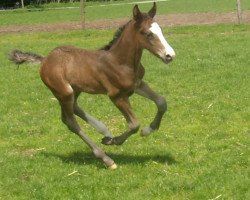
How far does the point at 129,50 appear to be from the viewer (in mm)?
7203

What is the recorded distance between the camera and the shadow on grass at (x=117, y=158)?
7695mm

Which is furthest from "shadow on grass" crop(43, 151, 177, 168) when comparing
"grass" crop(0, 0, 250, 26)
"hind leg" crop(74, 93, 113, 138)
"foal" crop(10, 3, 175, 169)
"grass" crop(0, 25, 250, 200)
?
"grass" crop(0, 0, 250, 26)

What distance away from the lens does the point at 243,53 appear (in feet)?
52.4

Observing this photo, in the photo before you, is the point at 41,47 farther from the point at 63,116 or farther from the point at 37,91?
the point at 63,116

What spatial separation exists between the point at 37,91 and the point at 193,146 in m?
5.79

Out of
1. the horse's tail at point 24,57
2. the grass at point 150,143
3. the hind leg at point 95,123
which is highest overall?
the horse's tail at point 24,57

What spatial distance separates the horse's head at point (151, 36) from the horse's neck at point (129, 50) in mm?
144

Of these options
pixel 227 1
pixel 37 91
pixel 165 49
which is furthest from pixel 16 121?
pixel 227 1

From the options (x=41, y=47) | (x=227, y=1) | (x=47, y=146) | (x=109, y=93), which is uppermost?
(x=109, y=93)

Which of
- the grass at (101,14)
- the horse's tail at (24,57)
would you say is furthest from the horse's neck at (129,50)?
the grass at (101,14)

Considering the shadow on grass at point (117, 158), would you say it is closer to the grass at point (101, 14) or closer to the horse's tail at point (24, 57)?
the horse's tail at point (24, 57)

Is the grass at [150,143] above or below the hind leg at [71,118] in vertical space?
below

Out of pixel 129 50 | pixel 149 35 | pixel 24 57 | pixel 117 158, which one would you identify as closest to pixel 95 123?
pixel 117 158

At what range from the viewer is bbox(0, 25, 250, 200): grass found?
22.1ft
